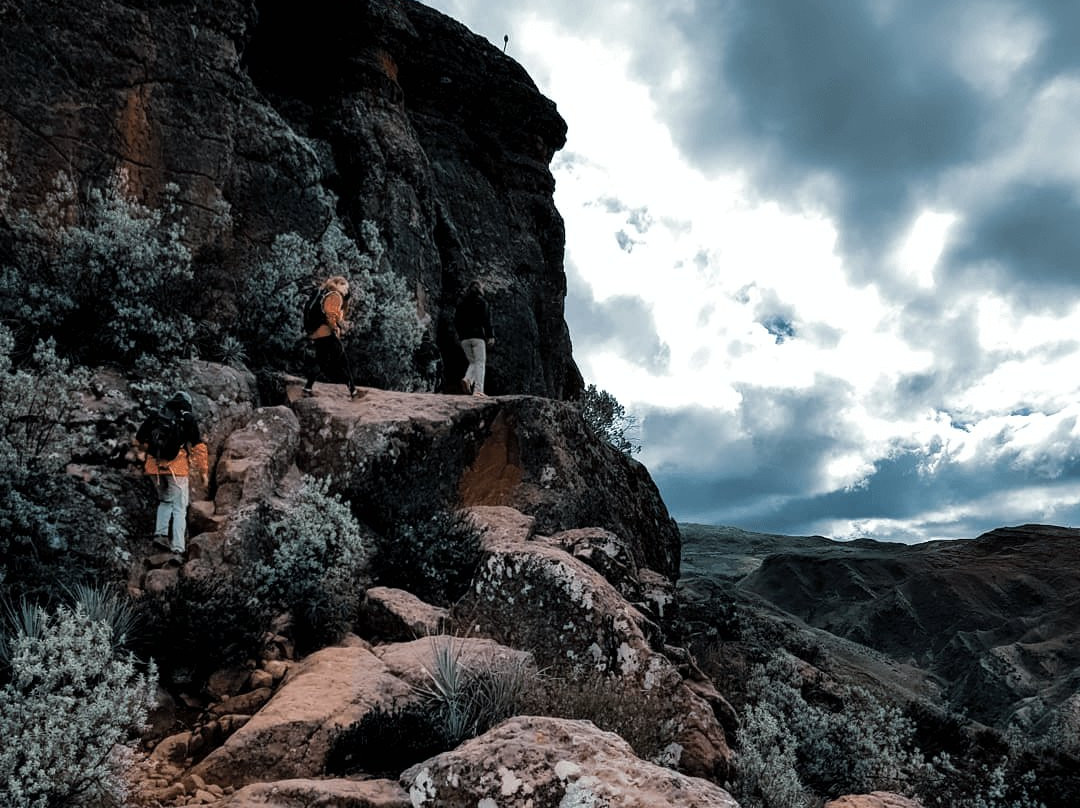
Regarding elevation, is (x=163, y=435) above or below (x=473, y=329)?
below

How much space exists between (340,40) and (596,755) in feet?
68.3

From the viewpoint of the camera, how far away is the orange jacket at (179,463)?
8.71 meters

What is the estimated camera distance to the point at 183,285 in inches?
518

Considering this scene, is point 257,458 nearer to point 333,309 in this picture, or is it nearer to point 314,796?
point 333,309

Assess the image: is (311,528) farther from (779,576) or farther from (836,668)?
(779,576)

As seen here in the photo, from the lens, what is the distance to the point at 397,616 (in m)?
8.24

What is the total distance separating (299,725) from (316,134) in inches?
664

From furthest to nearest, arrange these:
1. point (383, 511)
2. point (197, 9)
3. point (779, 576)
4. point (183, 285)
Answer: point (779, 576)
point (197, 9)
point (183, 285)
point (383, 511)

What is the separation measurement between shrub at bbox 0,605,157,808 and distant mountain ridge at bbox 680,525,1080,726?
26.0 metres

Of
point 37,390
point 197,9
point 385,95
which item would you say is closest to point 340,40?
point 385,95

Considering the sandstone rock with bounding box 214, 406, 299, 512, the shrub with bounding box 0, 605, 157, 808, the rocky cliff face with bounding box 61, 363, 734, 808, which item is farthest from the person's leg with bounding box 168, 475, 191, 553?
the shrub with bounding box 0, 605, 157, 808

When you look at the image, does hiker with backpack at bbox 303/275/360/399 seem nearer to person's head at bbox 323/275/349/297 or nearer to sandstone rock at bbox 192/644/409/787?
person's head at bbox 323/275/349/297

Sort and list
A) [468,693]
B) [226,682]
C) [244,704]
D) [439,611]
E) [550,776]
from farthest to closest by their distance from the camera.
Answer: [439,611] < [226,682] < [244,704] < [468,693] < [550,776]

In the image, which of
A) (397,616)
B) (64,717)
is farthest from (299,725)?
(397,616)
